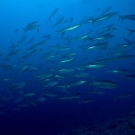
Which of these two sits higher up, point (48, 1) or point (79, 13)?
point (48, 1)

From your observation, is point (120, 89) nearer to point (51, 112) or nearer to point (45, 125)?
point (51, 112)

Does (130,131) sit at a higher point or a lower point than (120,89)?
lower

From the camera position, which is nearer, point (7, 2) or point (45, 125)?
point (45, 125)

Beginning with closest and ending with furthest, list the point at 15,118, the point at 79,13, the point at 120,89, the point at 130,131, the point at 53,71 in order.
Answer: the point at 130,131
the point at 53,71
the point at 15,118
the point at 120,89
the point at 79,13

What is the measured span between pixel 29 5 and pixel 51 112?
64.3 metres

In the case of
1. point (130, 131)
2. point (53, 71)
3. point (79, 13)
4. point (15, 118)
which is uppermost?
point (79, 13)

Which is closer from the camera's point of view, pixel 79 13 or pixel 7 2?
pixel 79 13

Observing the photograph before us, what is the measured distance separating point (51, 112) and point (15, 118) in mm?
2927

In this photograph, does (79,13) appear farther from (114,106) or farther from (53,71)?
(53,71)

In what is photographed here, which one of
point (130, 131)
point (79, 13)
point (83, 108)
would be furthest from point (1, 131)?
point (79, 13)

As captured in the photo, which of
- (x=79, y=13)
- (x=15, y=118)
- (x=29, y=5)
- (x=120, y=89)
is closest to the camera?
(x=15, y=118)

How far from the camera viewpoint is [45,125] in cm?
1323

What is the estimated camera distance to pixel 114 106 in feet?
50.3

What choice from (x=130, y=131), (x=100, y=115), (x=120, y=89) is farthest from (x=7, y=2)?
(x=130, y=131)
